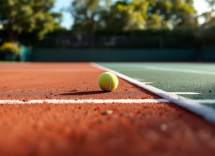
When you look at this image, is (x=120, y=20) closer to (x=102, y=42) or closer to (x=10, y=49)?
(x=102, y=42)

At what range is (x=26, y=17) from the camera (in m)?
22.9

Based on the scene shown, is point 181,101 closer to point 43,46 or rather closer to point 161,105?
point 161,105

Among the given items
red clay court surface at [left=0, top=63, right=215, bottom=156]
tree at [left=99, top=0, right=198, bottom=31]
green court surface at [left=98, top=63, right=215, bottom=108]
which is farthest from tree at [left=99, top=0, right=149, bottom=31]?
red clay court surface at [left=0, top=63, right=215, bottom=156]

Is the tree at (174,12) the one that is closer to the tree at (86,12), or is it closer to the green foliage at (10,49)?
the tree at (86,12)

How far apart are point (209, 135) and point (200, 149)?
24cm

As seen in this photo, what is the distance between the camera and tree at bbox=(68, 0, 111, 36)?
28.7m

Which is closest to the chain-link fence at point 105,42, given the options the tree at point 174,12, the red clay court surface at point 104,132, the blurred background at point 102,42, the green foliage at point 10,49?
the blurred background at point 102,42

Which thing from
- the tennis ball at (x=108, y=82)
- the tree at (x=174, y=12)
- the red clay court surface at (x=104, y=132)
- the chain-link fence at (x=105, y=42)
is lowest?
the red clay court surface at (x=104, y=132)

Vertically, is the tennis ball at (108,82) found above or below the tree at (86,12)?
→ below

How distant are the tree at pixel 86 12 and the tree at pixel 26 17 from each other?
3752mm

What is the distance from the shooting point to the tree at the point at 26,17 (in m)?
22.3

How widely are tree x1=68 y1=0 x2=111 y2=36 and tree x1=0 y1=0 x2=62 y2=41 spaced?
12.3 feet

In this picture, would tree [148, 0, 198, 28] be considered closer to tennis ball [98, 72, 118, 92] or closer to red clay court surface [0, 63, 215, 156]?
tennis ball [98, 72, 118, 92]

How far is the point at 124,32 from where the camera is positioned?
25.6 m
